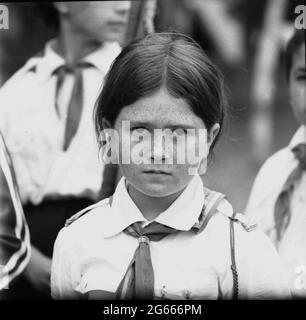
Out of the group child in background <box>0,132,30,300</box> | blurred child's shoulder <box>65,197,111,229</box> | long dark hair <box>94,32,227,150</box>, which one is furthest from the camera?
child in background <box>0,132,30,300</box>

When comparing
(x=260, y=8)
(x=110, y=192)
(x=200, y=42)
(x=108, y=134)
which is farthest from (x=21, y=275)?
(x=260, y=8)

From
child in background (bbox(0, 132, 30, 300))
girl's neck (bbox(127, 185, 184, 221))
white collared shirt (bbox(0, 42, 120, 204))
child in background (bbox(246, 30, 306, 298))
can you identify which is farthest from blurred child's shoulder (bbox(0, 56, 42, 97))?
child in background (bbox(246, 30, 306, 298))

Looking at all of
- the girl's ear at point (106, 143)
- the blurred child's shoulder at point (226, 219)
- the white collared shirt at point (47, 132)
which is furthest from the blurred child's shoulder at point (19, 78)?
the blurred child's shoulder at point (226, 219)

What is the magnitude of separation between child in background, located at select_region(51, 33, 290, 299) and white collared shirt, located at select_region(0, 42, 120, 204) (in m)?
0.15

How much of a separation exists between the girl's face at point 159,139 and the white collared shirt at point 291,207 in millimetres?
397

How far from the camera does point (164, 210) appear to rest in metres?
2.18

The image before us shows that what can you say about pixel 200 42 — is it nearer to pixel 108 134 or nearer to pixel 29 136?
pixel 108 134

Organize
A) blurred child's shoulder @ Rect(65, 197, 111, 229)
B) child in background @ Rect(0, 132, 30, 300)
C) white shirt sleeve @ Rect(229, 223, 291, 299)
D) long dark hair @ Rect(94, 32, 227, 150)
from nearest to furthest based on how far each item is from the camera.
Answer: long dark hair @ Rect(94, 32, 227, 150) < white shirt sleeve @ Rect(229, 223, 291, 299) < blurred child's shoulder @ Rect(65, 197, 111, 229) < child in background @ Rect(0, 132, 30, 300)

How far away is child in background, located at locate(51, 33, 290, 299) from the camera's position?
2.07m

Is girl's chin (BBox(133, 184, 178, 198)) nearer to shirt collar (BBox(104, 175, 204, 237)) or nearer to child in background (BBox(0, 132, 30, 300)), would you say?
shirt collar (BBox(104, 175, 204, 237))

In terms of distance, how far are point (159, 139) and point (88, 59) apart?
1.64ft

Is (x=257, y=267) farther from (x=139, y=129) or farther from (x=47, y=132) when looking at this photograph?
(x=47, y=132)

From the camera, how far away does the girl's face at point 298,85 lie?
92.7 inches

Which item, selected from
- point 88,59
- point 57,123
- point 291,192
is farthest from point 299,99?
point 57,123
